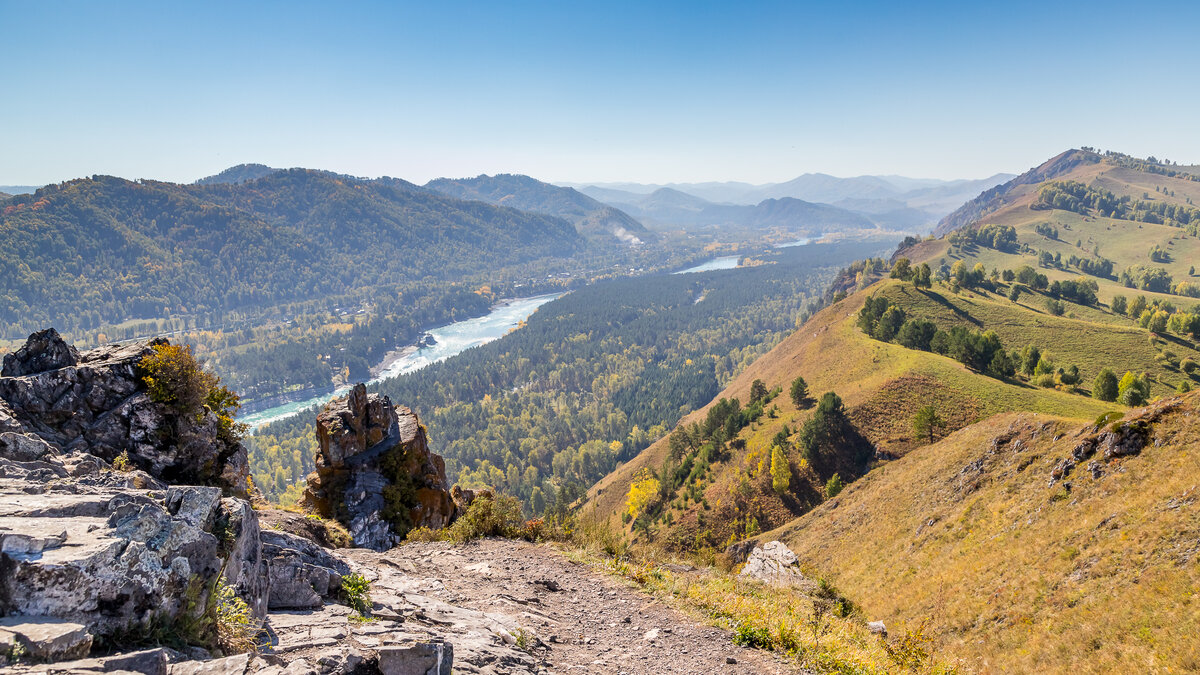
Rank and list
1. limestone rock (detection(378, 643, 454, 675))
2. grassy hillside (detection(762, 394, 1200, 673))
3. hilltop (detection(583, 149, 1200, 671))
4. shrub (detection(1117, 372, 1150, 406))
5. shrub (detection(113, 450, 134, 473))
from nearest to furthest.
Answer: limestone rock (detection(378, 643, 454, 675))
shrub (detection(113, 450, 134, 473))
grassy hillside (detection(762, 394, 1200, 673))
hilltop (detection(583, 149, 1200, 671))
shrub (detection(1117, 372, 1150, 406))

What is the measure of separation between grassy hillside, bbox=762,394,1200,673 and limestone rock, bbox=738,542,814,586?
16.7ft

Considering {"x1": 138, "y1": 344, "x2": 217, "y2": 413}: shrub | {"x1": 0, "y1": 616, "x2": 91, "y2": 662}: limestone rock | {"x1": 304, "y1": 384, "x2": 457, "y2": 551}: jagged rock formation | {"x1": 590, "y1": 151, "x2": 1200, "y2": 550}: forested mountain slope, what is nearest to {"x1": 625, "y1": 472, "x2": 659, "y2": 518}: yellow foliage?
{"x1": 590, "y1": 151, "x2": 1200, "y2": 550}: forested mountain slope

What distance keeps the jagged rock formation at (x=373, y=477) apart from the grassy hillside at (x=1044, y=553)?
102ft

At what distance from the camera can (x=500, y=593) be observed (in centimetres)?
1888

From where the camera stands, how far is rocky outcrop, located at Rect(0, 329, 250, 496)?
15.8 m

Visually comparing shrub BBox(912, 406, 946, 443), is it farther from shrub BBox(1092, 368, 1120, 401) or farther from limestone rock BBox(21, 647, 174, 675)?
limestone rock BBox(21, 647, 174, 675)

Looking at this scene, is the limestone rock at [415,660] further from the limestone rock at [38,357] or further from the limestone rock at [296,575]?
the limestone rock at [38,357]

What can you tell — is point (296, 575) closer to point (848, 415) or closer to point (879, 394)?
point (848, 415)

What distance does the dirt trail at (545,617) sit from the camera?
46.7ft

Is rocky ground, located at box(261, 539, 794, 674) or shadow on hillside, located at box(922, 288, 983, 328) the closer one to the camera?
rocky ground, located at box(261, 539, 794, 674)

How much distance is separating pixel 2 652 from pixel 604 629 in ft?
49.2

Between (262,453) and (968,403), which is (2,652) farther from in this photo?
(262,453)

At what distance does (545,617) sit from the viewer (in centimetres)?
1748

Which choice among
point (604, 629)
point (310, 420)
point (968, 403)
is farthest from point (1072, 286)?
point (310, 420)
